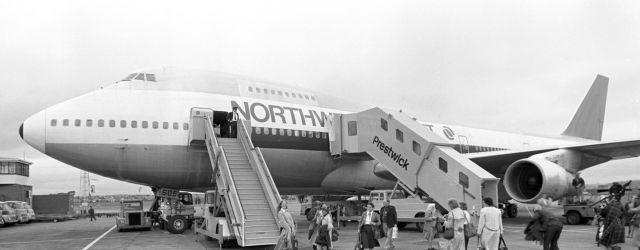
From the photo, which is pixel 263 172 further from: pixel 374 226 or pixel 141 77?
pixel 141 77

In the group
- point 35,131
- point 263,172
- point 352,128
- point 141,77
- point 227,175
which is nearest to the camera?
point 227,175

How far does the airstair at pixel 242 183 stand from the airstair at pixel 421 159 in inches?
129

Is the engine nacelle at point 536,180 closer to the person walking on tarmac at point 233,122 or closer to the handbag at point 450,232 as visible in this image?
the handbag at point 450,232

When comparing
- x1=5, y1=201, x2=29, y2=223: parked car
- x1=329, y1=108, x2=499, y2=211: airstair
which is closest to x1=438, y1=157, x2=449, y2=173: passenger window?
x1=329, y1=108, x2=499, y2=211: airstair

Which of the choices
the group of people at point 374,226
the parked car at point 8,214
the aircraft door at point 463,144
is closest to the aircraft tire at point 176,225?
the group of people at point 374,226

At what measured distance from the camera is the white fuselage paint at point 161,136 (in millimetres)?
13578

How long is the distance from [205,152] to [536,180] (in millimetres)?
10139

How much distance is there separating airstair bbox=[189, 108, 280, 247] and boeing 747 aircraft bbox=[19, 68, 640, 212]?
653mm

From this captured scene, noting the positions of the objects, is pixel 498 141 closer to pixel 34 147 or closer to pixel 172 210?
pixel 172 210

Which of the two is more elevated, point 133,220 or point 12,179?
point 12,179

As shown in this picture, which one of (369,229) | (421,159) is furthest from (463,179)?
(369,229)

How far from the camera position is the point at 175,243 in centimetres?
1268

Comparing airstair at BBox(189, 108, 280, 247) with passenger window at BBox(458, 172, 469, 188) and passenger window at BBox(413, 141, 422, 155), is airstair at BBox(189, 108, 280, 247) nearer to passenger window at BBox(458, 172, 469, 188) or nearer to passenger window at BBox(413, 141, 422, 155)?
passenger window at BBox(413, 141, 422, 155)

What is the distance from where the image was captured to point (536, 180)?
15.9 meters
